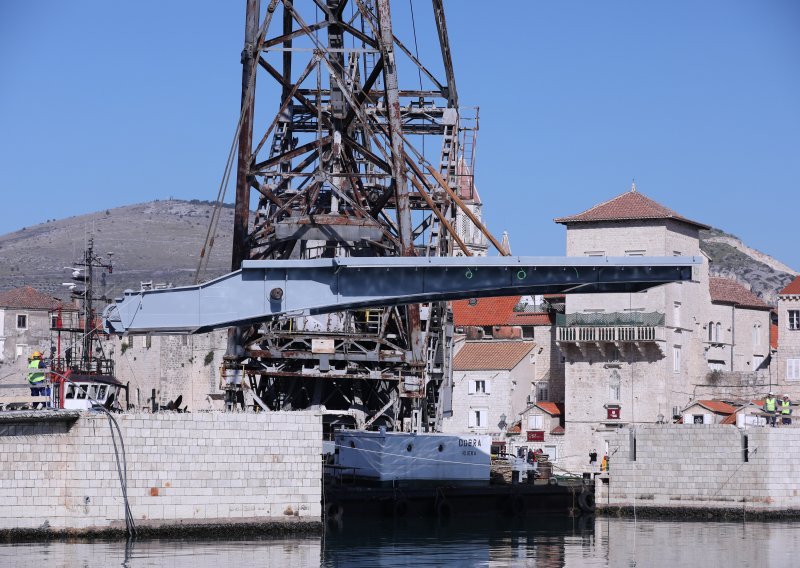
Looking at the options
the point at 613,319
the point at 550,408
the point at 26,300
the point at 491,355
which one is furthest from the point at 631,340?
the point at 26,300

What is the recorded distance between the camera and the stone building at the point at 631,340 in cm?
6762

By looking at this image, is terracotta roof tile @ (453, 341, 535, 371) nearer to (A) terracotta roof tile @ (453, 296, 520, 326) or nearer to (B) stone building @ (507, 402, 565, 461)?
(A) terracotta roof tile @ (453, 296, 520, 326)

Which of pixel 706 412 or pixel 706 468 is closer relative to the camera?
pixel 706 468

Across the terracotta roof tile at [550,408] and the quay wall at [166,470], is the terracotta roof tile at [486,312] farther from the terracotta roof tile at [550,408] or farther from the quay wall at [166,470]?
the quay wall at [166,470]

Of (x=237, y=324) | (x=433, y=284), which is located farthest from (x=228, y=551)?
(x=433, y=284)

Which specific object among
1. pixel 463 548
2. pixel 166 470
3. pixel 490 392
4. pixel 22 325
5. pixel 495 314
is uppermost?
pixel 495 314

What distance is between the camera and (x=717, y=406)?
6625cm

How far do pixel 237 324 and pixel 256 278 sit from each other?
998mm

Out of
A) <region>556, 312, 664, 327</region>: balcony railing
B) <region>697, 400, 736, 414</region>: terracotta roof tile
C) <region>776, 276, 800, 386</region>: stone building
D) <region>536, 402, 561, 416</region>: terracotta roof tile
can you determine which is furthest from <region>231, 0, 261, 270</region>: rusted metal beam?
<region>776, 276, 800, 386</region>: stone building

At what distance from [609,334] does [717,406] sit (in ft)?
18.2

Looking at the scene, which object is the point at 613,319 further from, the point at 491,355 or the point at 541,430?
the point at 491,355

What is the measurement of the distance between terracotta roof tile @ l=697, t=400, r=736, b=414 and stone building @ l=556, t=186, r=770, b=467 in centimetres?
183

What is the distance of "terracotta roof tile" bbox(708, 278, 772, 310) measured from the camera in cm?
7519

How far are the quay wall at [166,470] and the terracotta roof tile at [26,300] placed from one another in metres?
57.9
